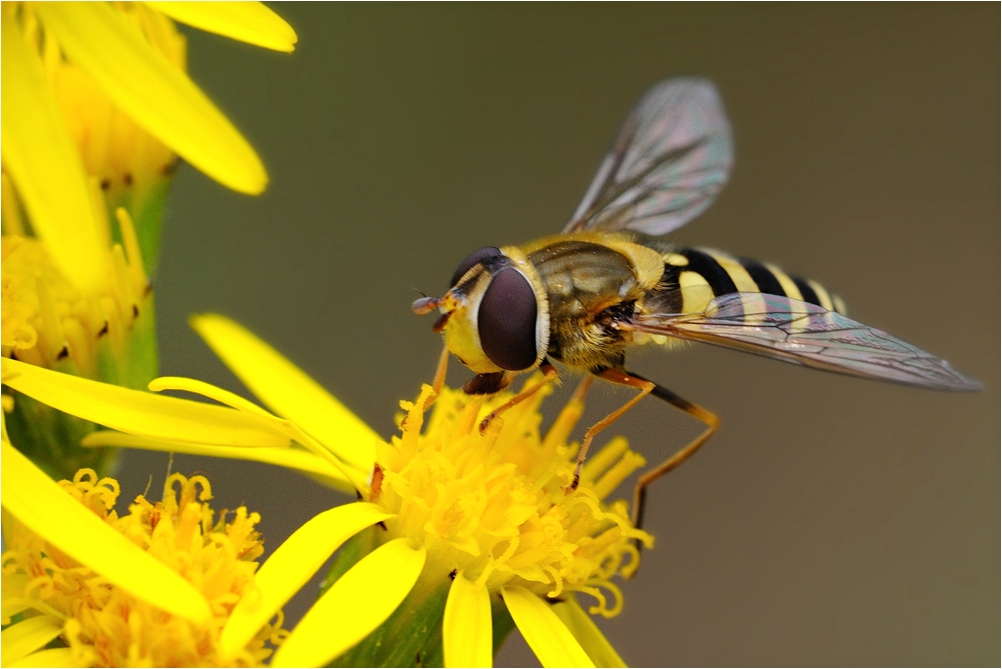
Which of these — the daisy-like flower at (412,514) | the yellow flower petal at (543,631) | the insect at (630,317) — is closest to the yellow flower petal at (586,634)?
the daisy-like flower at (412,514)

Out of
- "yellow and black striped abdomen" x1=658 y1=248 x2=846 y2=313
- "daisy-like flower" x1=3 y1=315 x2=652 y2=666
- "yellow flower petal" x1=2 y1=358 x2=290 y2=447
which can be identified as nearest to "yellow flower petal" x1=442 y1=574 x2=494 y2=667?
"daisy-like flower" x1=3 y1=315 x2=652 y2=666

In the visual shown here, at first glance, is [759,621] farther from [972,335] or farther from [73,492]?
[73,492]

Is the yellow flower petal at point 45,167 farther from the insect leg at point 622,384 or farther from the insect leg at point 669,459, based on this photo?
the insect leg at point 669,459

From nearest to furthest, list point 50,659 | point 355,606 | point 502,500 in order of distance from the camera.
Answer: point 50,659 < point 355,606 < point 502,500

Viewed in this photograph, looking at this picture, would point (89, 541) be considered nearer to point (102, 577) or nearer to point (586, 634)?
point (102, 577)

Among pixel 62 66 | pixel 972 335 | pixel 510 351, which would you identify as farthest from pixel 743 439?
pixel 62 66

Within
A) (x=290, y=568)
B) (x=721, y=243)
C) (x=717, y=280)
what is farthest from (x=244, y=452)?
(x=721, y=243)

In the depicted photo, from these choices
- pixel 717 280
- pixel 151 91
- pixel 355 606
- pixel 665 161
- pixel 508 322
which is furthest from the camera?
pixel 665 161
